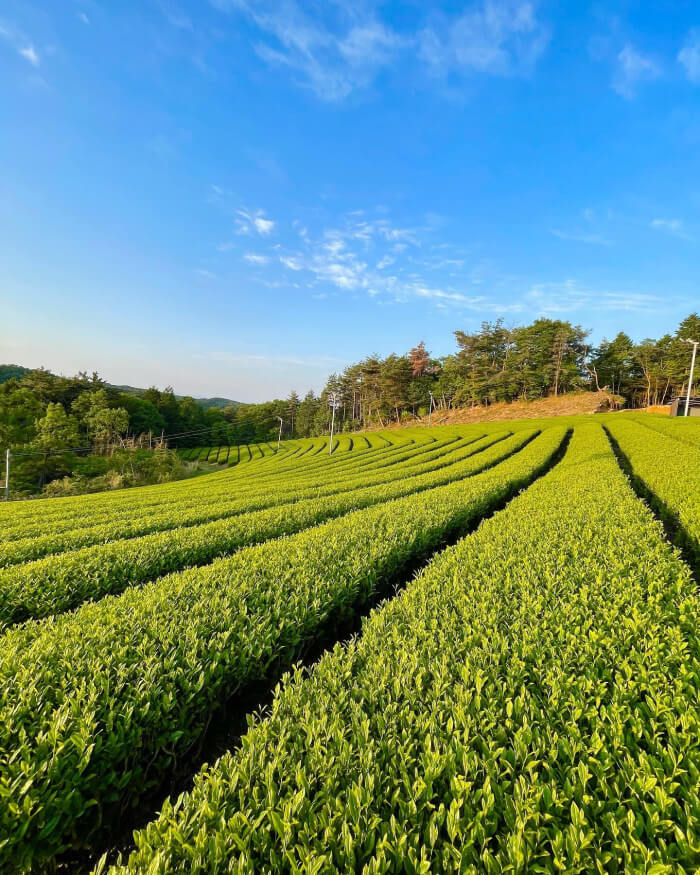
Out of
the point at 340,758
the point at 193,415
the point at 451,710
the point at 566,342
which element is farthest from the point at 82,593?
the point at 193,415

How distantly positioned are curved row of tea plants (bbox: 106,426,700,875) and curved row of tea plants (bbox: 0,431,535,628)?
16.2 feet

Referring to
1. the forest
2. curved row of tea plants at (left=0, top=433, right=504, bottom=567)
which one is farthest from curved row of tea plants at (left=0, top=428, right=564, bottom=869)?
the forest

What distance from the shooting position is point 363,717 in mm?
2389

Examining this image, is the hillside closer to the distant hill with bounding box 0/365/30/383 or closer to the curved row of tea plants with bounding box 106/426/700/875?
the curved row of tea plants with bounding box 106/426/700/875

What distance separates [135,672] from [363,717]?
207cm

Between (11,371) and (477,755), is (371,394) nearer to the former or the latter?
(477,755)

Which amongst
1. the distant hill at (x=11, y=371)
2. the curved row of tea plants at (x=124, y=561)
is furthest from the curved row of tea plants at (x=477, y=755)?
the distant hill at (x=11, y=371)

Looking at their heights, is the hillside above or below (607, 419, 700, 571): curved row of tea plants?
above

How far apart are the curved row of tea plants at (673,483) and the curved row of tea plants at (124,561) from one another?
793cm

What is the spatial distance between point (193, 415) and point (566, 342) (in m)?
91.4

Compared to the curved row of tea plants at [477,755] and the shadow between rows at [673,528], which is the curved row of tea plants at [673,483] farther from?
the curved row of tea plants at [477,755]

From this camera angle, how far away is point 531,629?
3.33m

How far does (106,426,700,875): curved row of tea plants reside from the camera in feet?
5.35

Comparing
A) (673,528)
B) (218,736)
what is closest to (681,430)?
(673,528)
